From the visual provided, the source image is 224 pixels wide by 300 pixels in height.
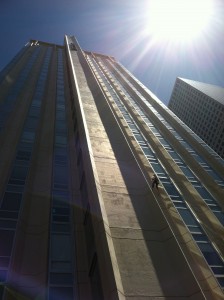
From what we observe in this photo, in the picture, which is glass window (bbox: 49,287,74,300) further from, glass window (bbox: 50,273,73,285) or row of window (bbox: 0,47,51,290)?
row of window (bbox: 0,47,51,290)

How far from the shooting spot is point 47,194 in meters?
26.0

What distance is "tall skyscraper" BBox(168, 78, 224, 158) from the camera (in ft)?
414

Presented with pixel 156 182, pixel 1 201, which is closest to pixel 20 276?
pixel 1 201

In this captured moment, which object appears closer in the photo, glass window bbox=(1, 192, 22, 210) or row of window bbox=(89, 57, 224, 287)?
row of window bbox=(89, 57, 224, 287)

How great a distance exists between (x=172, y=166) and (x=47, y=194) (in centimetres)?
1405

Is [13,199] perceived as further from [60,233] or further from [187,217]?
[187,217]

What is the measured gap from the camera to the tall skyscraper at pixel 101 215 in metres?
16.6

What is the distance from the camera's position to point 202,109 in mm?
138875

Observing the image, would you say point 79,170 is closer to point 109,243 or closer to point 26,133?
point 26,133

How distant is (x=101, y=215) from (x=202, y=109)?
12825cm

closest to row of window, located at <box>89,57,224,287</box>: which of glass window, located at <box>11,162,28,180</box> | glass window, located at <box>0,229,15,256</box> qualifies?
glass window, located at <box>0,229,15,256</box>

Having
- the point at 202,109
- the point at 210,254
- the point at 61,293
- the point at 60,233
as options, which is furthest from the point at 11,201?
the point at 202,109

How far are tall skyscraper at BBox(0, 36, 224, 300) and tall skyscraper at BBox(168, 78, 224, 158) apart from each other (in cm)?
8639

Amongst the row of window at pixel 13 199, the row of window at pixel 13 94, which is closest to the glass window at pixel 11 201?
the row of window at pixel 13 199
